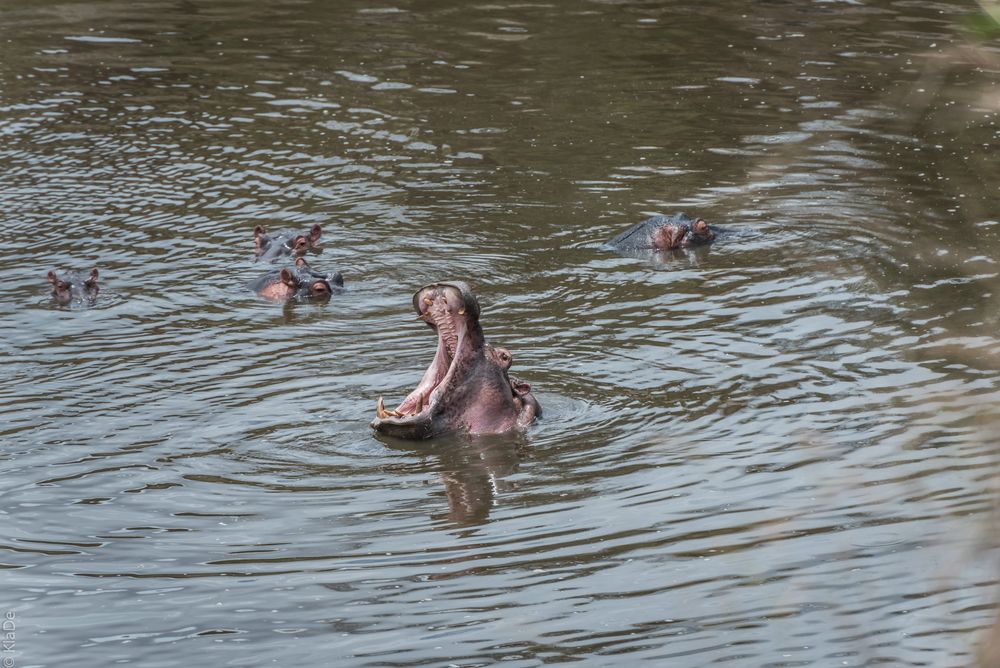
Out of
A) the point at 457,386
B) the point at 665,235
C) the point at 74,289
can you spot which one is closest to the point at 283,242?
the point at 74,289

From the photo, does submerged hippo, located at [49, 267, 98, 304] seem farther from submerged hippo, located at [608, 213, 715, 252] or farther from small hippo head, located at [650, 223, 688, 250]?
small hippo head, located at [650, 223, 688, 250]

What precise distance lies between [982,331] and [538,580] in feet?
14.7

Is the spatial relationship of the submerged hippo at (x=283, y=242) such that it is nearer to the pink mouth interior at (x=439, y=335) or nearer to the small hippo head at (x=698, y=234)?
the small hippo head at (x=698, y=234)

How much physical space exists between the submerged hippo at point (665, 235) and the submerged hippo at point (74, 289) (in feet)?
12.9

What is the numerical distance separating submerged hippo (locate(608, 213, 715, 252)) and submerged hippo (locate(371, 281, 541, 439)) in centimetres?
382

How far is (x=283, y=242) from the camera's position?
1205cm

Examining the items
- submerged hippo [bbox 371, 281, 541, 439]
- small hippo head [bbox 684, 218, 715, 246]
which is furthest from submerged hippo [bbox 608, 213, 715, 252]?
submerged hippo [bbox 371, 281, 541, 439]

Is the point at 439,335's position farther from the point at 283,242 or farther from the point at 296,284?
the point at 283,242

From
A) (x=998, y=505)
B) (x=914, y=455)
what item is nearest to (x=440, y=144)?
(x=914, y=455)

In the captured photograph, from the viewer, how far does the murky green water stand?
5.84m

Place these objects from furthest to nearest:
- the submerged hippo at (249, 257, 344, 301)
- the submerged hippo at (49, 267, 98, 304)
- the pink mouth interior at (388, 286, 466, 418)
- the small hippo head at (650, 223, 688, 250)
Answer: the small hippo head at (650, 223, 688, 250) → the submerged hippo at (249, 257, 344, 301) → the submerged hippo at (49, 267, 98, 304) → the pink mouth interior at (388, 286, 466, 418)

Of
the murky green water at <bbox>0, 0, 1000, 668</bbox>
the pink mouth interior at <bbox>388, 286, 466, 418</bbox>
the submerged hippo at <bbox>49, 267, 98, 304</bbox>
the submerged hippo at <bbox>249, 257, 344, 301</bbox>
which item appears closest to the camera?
the murky green water at <bbox>0, 0, 1000, 668</bbox>

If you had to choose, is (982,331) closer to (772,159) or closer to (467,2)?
(772,159)

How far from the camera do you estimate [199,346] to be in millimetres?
9891
